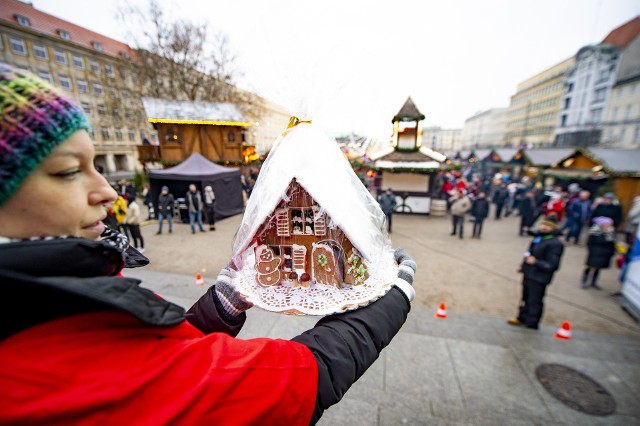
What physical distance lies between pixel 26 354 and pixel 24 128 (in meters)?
0.53

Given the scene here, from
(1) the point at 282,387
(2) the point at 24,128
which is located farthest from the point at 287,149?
(1) the point at 282,387

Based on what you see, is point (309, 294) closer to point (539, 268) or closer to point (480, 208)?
point (539, 268)

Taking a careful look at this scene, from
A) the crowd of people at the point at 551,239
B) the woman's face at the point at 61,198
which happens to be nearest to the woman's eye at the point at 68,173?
the woman's face at the point at 61,198

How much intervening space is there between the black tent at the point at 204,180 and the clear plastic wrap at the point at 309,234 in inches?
387

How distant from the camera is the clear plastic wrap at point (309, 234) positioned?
5.64 feet

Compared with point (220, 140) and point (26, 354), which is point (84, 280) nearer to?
point (26, 354)

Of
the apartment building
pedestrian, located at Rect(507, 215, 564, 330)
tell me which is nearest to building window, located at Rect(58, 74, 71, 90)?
the apartment building

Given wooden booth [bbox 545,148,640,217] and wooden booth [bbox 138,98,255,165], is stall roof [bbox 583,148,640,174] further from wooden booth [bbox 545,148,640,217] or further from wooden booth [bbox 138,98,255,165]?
wooden booth [bbox 138,98,255,165]

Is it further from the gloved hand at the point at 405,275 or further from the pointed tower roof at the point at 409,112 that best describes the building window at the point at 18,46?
the gloved hand at the point at 405,275

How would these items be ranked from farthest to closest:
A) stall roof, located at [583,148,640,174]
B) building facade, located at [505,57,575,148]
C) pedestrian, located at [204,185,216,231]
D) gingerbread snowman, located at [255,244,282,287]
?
building facade, located at [505,57,575,148], stall roof, located at [583,148,640,174], pedestrian, located at [204,185,216,231], gingerbread snowman, located at [255,244,282,287]

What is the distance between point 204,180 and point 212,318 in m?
10.4

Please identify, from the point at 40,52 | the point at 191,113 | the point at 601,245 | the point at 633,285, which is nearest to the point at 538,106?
the point at 601,245

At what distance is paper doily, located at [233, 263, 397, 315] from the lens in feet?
5.19

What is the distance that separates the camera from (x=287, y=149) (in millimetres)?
1860
